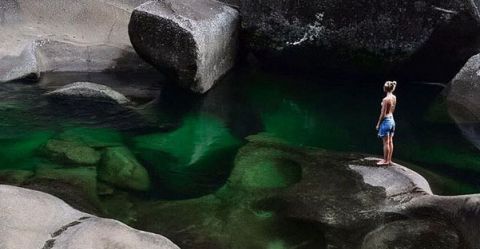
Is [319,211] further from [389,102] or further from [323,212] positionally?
[389,102]

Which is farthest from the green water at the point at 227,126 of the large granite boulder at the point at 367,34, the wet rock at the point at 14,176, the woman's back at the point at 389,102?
the woman's back at the point at 389,102

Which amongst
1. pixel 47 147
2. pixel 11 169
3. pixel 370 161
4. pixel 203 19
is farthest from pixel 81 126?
pixel 370 161

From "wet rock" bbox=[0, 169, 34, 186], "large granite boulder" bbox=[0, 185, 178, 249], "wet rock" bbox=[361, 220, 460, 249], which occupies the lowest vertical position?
"wet rock" bbox=[0, 169, 34, 186]

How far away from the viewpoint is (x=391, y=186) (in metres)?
7.48

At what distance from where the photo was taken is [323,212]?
7090 millimetres

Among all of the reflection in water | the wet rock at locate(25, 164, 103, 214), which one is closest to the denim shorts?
the reflection in water

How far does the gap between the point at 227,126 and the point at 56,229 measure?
15.7 ft

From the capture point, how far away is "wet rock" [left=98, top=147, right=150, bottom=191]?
7933 millimetres

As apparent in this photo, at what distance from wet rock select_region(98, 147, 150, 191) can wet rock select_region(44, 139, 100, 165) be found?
0.18m

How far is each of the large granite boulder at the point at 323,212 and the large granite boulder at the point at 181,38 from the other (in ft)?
9.76

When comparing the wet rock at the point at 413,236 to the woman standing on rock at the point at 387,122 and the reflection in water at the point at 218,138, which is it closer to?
the reflection in water at the point at 218,138

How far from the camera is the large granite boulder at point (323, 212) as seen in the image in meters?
6.56

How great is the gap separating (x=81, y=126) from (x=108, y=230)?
4.00 metres

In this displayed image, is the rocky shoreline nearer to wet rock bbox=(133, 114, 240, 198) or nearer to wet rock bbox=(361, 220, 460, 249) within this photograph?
wet rock bbox=(361, 220, 460, 249)
